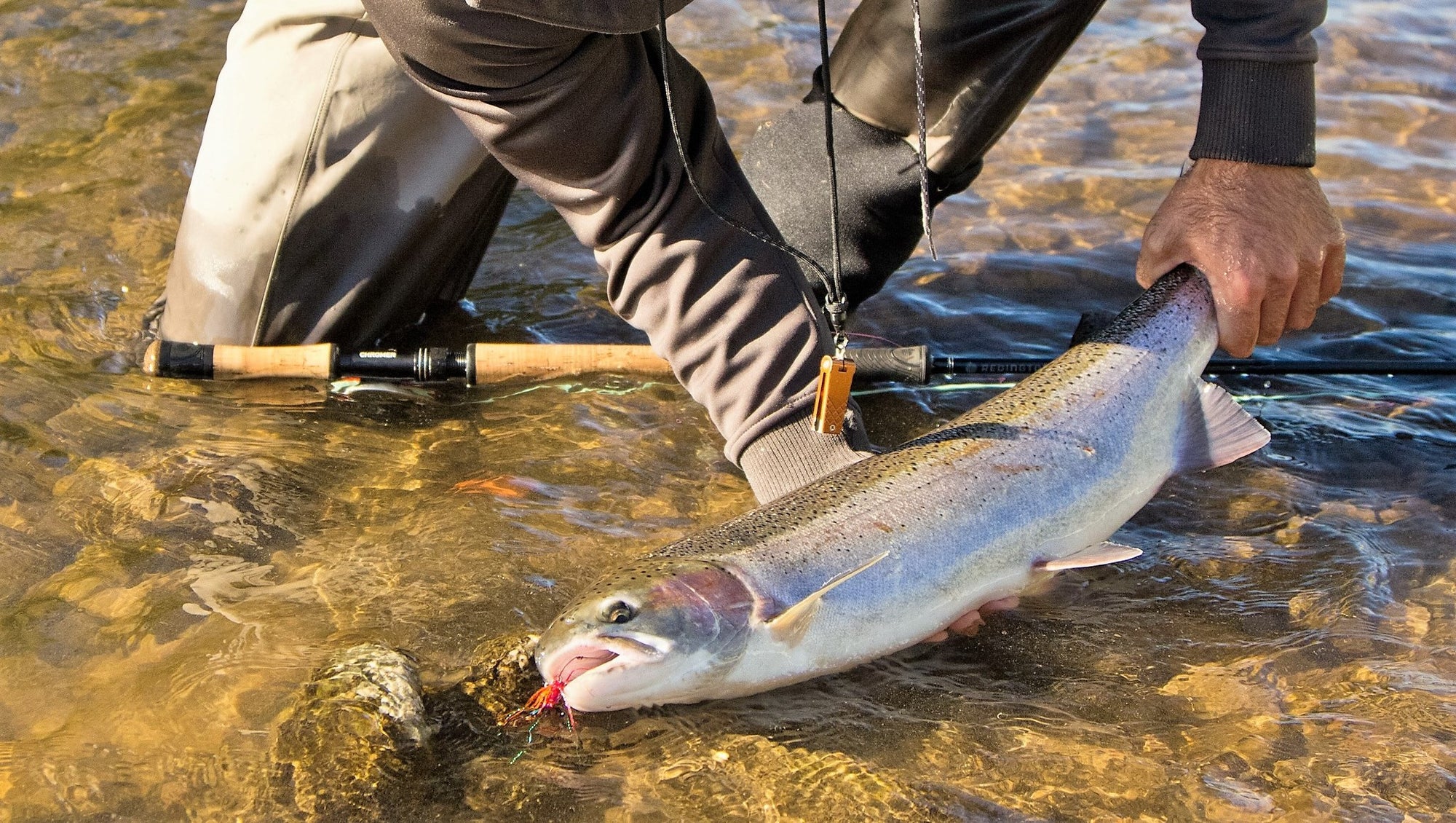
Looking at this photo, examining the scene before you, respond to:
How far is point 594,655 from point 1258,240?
6.41 ft

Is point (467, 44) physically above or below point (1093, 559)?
above

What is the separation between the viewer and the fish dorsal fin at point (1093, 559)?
9.55 feet

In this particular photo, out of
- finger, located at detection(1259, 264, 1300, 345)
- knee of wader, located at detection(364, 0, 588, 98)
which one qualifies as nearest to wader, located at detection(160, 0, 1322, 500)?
knee of wader, located at detection(364, 0, 588, 98)

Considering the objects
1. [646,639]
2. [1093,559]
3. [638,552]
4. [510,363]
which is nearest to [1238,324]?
[1093,559]

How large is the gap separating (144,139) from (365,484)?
2785 mm

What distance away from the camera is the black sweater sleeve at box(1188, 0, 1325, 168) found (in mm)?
3229

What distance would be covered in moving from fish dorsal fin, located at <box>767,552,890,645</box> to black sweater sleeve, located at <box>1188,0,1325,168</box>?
159 centimetres

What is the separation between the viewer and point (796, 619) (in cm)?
259

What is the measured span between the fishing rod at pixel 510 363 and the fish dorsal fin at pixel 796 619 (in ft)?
4.23

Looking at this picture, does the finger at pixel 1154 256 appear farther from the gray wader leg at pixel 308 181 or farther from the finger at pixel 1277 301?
the gray wader leg at pixel 308 181

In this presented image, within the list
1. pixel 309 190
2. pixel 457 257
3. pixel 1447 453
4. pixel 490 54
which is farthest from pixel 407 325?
pixel 1447 453

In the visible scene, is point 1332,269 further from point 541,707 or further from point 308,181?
point 308,181

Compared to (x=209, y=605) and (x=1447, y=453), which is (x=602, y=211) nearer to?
(x=209, y=605)

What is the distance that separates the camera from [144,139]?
5414 mm
